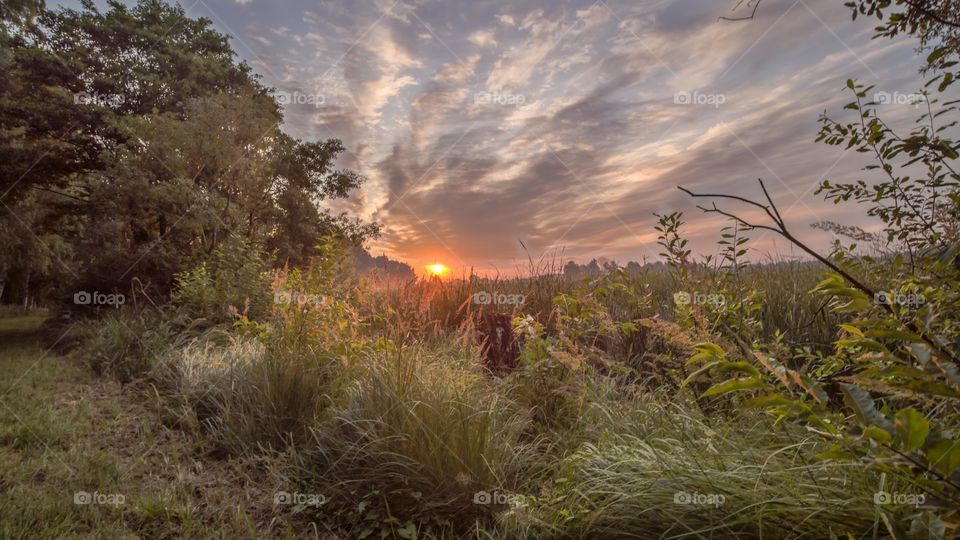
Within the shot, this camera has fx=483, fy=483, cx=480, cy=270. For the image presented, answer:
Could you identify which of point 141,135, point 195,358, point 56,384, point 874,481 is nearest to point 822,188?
point 874,481

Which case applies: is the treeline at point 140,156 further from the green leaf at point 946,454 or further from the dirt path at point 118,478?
the green leaf at point 946,454

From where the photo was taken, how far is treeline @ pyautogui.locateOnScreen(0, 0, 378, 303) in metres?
12.5

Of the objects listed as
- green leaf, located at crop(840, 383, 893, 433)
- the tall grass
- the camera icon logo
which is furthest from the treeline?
green leaf, located at crop(840, 383, 893, 433)

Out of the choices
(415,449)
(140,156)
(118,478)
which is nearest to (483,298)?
(415,449)

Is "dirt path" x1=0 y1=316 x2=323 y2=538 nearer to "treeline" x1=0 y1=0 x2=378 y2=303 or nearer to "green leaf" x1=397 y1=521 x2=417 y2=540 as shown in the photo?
"green leaf" x1=397 y1=521 x2=417 y2=540

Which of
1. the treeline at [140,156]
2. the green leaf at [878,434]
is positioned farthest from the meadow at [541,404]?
the treeline at [140,156]

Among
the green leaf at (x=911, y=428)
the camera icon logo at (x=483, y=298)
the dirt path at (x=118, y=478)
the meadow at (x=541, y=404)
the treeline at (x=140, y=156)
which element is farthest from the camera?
the treeline at (x=140, y=156)

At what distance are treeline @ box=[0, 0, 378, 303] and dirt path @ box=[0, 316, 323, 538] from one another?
19.7ft

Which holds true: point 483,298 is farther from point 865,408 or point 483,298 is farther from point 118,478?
point 865,408

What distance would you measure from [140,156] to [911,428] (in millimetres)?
15693

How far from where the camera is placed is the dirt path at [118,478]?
3193mm

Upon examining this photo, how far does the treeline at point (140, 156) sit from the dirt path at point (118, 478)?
601 centimetres

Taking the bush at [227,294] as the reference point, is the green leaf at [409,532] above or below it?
below

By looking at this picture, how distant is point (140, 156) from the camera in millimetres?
12750
